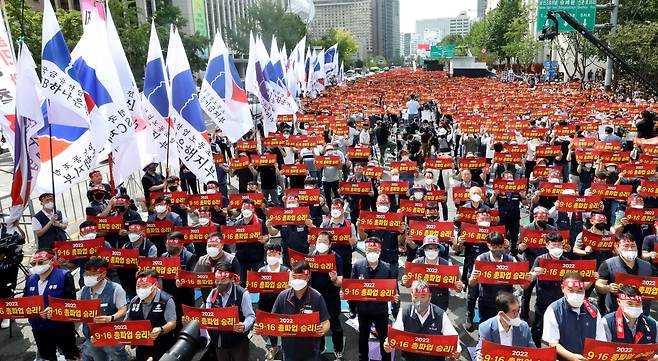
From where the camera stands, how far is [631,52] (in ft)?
94.5

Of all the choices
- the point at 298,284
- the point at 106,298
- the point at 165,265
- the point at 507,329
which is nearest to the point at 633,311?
the point at 507,329

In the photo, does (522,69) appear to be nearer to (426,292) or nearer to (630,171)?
(630,171)

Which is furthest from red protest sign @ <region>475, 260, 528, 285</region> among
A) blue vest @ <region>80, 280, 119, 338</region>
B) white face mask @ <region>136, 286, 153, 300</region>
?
blue vest @ <region>80, 280, 119, 338</region>

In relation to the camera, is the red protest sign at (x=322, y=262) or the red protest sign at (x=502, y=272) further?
the red protest sign at (x=322, y=262)

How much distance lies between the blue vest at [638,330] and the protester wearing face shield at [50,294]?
629cm

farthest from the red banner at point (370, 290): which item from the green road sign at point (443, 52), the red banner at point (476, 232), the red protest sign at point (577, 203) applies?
the green road sign at point (443, 52)

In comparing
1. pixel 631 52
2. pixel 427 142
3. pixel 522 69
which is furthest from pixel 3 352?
pixel 522 69

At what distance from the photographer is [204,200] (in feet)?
32.2

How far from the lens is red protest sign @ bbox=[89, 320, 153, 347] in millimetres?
5414

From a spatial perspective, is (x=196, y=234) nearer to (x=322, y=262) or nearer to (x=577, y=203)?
(x=322, y=262)

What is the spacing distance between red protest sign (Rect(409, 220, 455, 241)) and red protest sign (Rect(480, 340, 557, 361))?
314 centimetres

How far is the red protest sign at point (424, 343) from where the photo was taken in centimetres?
495

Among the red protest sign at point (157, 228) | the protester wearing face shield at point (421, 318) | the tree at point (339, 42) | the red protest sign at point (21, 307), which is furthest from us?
the tree at point (339, 42)

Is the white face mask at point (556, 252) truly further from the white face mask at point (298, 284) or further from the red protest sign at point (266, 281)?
the red protest sign at point (266, 281)
